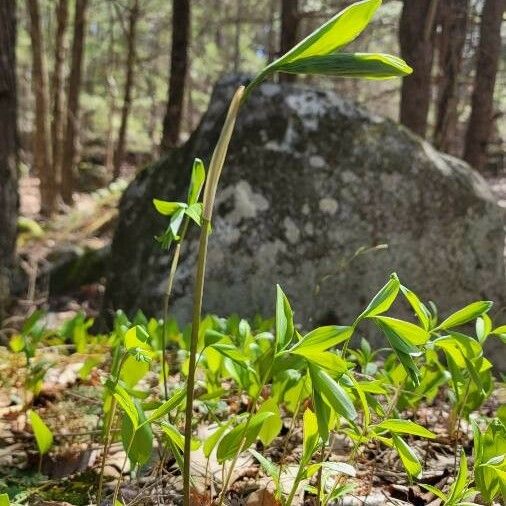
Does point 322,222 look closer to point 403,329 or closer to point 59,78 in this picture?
point 403,329

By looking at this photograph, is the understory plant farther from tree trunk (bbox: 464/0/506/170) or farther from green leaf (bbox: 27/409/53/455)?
tree trunk (bbox: 464/0/506/170)

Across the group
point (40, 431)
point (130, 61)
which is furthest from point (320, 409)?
point (130, 61)

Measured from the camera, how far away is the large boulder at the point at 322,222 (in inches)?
158

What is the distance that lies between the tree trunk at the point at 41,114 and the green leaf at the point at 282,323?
37.3ft

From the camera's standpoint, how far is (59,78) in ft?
40.5

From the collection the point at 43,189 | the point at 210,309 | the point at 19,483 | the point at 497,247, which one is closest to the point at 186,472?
the point at 19,483

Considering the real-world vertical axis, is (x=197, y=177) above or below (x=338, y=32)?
below

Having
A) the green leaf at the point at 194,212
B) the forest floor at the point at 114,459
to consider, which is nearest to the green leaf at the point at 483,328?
the forest floor at the point at 114,459

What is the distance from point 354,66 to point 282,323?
485 millimetres

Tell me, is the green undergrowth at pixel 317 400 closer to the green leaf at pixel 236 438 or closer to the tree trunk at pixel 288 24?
the green leaf at pixel 236 438

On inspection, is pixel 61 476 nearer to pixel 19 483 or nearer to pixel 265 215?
pixel 19 483

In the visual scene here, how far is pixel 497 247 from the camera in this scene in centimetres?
436

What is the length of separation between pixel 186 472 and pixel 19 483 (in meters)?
0.86

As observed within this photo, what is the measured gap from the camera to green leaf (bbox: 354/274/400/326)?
3.89 feet
